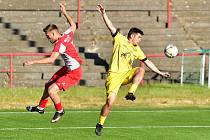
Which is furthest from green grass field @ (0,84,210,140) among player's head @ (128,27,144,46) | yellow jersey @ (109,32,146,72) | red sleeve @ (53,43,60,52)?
player's head @ (128,27,144,46)

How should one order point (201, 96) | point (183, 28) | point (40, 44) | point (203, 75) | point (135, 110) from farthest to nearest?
point (183, 28) → point (40, 44) → point (203, 75) → point (201, 96) → point (135, 110)

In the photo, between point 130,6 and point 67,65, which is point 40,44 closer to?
point 130,6

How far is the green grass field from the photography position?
16.8m

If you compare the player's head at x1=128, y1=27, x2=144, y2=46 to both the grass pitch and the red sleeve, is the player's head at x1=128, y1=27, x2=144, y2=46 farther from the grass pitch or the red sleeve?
the grass pitch

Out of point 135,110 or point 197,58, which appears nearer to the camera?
point 135,110

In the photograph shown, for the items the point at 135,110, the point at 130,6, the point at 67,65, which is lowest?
the point at 135,110

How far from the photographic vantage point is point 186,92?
27672 millimetres

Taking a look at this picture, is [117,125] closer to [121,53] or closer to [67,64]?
[67,64]

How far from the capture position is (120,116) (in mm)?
21375

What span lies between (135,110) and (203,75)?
22.5 feet

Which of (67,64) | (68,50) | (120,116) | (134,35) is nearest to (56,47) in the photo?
(68,50)

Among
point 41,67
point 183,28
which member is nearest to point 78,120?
point 41,67

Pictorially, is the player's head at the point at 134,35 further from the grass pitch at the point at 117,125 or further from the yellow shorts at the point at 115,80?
the grass pitch at the point at 117,125

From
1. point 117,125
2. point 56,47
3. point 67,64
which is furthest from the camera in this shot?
point 117,125
